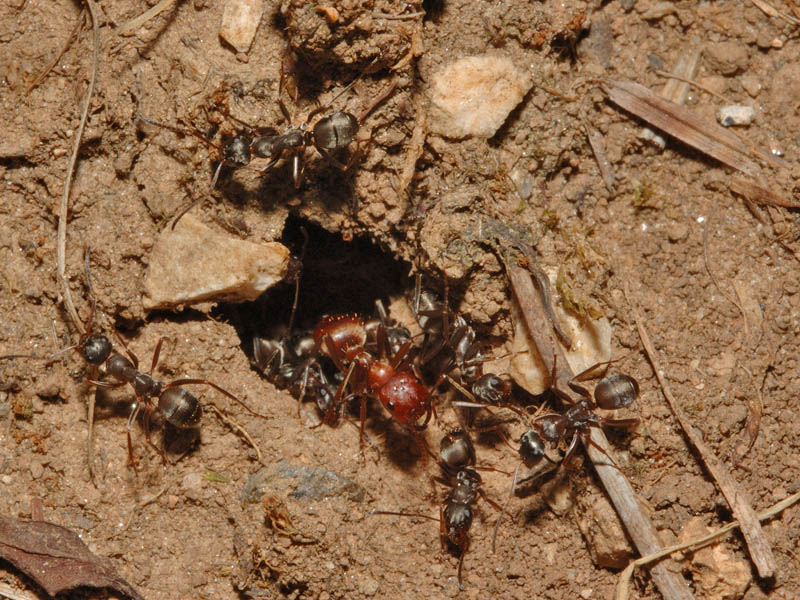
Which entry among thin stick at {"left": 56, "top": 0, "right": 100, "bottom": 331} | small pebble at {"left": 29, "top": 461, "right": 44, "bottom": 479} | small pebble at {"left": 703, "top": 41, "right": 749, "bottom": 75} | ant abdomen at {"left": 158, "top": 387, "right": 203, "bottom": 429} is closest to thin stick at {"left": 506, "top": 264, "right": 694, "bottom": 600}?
small pebble at {"left": 703, "top": 41, "right": 749, "bottom": 75}

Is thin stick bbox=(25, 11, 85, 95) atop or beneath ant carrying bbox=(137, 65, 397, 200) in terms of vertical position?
atop

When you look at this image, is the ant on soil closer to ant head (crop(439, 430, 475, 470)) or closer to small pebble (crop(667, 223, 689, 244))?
ant head (crop(439, 430, 475, 470))

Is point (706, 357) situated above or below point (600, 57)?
below

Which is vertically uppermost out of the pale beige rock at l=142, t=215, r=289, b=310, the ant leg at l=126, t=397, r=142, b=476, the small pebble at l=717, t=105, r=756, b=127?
the small pebble at l=717, t=105, r=756, b=127

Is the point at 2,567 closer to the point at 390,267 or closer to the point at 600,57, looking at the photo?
the point at 390,267

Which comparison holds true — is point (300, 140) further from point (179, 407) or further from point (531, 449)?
point (531, 449)

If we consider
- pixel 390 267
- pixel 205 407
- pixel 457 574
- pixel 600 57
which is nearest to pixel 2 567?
pixel 205 407

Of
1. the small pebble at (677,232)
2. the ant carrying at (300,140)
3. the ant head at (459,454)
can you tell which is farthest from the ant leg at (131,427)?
the small pebble at (677,232)
